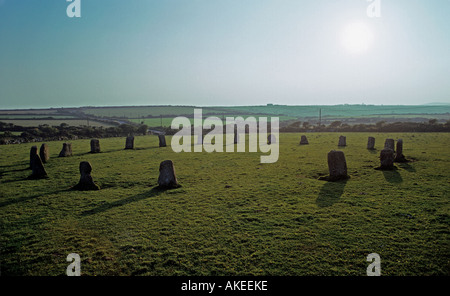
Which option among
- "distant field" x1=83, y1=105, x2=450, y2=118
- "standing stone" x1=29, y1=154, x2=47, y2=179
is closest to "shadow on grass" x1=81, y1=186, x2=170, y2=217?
"standing stone" x1=29, y1=154, x2=47, y2=179

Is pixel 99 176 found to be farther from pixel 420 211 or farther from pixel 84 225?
pixel 420 211

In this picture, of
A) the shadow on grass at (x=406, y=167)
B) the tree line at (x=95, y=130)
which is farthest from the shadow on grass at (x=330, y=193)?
the tree line at (x=95, y=130)

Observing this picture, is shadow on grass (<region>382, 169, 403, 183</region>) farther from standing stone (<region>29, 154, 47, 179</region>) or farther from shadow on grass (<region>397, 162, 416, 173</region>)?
standing stone (<region>29, 154, 47, 179</region>)

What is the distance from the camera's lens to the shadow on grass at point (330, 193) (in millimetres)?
10000

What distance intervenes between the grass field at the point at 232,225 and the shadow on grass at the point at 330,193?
41 mm

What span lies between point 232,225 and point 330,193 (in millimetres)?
5238

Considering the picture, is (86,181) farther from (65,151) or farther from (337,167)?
(65,151)

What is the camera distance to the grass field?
6031mm

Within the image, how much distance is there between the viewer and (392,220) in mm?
8188

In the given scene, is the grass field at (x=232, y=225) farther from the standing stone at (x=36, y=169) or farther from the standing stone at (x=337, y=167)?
the standing stone at (x=36, y=169)

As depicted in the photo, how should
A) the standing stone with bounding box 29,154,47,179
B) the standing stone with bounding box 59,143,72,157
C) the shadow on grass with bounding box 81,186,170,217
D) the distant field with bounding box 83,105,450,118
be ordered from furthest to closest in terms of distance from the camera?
1. the distant field with bounding box 83,105,450,118
2. the standing stone with bounding box 59,143,72,157
3. the standing stone with bounding box 29,154,47,179
4. the shadow on grass with bounding box 81,186,170,217

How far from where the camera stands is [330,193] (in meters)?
11.2

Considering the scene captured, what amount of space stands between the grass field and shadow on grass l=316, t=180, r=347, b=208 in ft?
0.14
